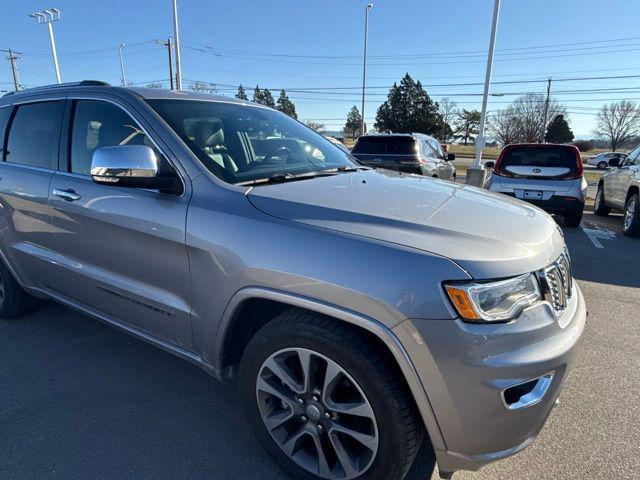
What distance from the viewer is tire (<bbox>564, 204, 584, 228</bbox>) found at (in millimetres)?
7974

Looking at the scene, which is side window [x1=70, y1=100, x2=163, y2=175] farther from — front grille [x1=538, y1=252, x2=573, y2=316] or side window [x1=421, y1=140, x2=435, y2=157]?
side window [x1=421, y1=140, x2=435, y2=157]

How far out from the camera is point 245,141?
2.72 metres

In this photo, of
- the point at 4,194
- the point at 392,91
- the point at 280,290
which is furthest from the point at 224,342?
the point at 392,91

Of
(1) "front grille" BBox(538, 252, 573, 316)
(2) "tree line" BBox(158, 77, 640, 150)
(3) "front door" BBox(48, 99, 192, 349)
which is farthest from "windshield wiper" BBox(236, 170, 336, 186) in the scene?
(2) "tree line" BBox(158, 77, 640, 150)

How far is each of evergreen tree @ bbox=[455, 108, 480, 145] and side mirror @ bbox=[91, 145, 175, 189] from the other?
9033 centimetres

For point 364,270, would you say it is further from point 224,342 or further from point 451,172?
point 451,172

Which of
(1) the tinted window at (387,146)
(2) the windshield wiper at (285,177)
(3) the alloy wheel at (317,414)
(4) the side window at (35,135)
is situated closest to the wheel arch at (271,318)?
(3) the alloy wheel at (317,414)

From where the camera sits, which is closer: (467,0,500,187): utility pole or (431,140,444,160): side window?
(431,140,444,160): side window

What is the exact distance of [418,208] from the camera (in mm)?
2076

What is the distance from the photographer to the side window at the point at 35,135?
301 cm

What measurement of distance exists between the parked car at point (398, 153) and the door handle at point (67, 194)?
690 cm

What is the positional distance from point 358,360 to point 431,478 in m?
0.89

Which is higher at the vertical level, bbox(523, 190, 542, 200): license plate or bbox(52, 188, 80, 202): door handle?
bbox(52, 188, 80, 202): door handle

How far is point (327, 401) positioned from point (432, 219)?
0.91 m
